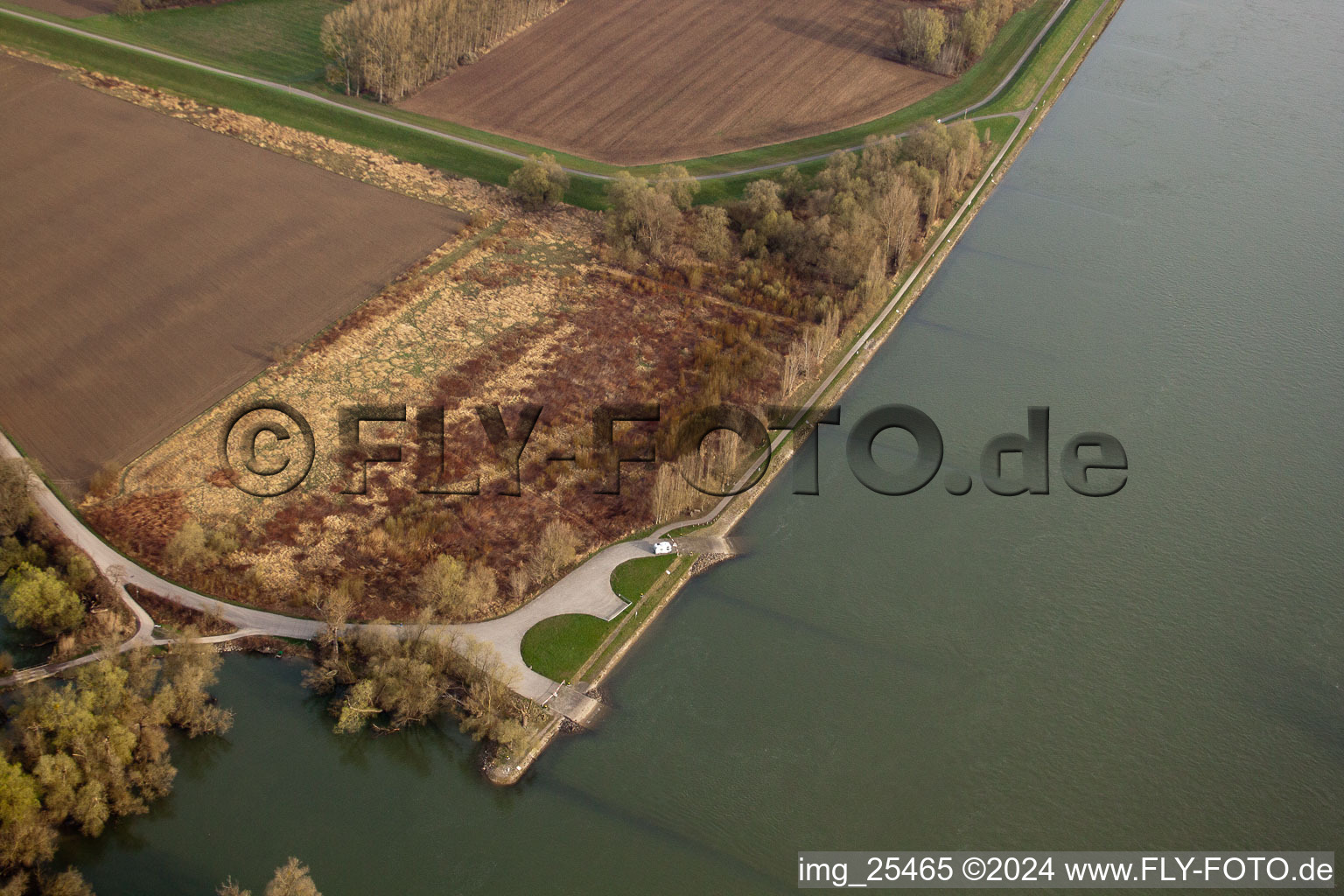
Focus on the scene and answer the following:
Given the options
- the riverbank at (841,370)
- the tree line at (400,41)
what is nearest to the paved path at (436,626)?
the riverbank at (841,370)

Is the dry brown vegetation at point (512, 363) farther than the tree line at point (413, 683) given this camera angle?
Yes

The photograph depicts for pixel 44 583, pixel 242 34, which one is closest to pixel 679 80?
pixel 242 34

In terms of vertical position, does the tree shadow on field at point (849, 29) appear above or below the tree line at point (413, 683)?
above

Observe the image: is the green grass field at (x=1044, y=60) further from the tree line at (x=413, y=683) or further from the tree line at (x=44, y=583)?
the tree line at (x=44, y=583)

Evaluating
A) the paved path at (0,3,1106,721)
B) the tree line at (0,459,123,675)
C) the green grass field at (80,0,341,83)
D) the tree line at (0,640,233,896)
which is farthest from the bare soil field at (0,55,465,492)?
the tree line at (0,640,233,896)

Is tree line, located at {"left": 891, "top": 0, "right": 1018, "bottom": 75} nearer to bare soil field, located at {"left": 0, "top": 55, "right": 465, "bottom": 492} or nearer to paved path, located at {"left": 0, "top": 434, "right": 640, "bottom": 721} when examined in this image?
bare soil field, located at {"left": 0, "top": 55, "right": 465, "bottom": 492}

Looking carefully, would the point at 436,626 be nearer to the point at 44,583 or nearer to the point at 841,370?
the point at 44,583
